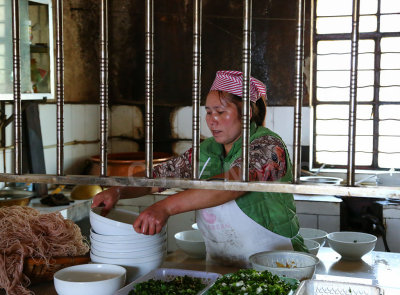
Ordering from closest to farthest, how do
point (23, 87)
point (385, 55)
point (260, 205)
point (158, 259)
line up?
point (158, 259) → point (260, 205) → point (23, 87) → point (385, 55)

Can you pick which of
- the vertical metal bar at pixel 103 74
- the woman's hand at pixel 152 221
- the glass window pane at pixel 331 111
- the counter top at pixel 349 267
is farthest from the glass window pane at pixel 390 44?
the vertical metal bar at pixel 103 74

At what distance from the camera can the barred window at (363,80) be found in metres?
5.46

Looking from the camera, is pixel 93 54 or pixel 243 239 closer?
pixel 243 239

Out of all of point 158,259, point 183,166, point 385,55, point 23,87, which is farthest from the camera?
point 385,55

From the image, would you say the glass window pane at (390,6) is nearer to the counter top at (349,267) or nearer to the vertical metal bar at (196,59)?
the counter top at (349,267)

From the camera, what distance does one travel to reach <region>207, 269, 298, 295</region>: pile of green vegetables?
1.77m

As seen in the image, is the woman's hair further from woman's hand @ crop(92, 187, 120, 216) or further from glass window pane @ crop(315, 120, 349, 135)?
glass window pane @ crop(315, 120, 349, 135)

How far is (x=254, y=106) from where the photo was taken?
2.65 metres

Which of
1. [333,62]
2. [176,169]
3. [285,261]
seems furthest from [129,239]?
[333,62]

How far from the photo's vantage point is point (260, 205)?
253 cm

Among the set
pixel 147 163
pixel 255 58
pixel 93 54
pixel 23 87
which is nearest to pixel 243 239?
pixel 147 163

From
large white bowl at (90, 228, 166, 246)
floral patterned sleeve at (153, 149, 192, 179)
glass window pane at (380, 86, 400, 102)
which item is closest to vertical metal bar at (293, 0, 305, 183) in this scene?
large white bowl at (90, 228, 166, 246)

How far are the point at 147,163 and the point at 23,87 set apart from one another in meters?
2.88

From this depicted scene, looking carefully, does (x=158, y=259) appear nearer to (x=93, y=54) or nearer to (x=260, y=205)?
(x=260, y=205)
